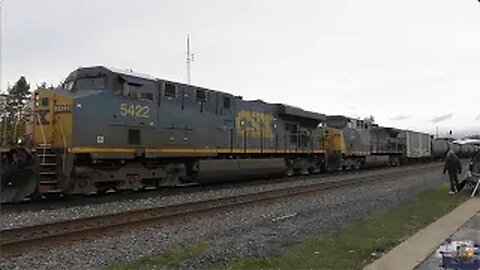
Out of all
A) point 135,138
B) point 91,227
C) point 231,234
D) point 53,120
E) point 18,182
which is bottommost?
point 231,234

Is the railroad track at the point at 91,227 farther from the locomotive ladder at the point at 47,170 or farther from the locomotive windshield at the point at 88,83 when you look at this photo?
the locomotive windshield at the point at 88,83

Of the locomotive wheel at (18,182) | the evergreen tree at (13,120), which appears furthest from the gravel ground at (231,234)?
the evergreen tree at (13,120)

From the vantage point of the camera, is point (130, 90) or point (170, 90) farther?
point (170, 90)

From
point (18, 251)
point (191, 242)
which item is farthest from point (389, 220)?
point (18, 251)

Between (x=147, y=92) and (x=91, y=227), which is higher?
Result: (x=147, y=92)

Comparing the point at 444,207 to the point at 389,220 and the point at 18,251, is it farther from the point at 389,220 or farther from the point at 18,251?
the point at 18,251

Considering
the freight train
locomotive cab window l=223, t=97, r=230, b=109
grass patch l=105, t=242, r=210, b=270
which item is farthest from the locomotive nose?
locomotive cab window l=223, t=97, r=230, b=109

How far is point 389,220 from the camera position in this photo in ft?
34.2

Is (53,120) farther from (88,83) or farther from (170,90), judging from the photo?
(170,90)

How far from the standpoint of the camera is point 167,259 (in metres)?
6.69

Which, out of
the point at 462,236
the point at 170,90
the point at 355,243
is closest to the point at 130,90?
the point at 170,90

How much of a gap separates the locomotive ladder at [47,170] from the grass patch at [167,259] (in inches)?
243

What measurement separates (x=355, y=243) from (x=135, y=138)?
8.50 meters

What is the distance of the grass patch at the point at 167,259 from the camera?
6.25 meters
